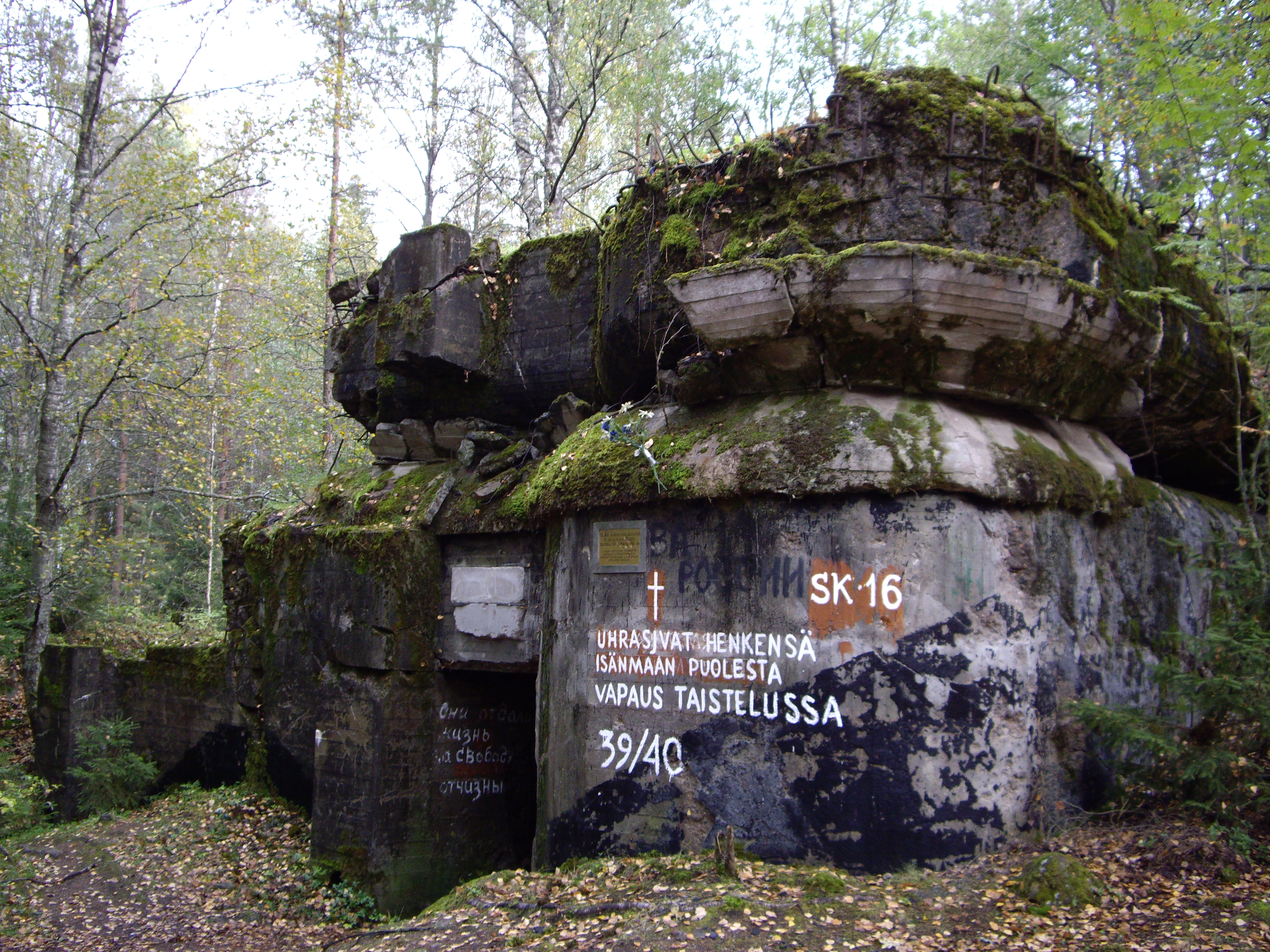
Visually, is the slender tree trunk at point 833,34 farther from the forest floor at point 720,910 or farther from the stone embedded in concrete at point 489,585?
the forest floor at point 720,910

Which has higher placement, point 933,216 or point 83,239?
point 83,239

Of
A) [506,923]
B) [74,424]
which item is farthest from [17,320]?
[506,923]

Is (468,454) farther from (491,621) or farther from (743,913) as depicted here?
(743,913)

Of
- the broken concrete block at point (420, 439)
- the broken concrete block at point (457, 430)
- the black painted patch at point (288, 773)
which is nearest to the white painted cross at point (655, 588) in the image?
the broken concrete block at point (457, 430)

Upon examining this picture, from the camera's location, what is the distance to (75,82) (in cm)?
1514

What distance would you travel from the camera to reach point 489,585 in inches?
284

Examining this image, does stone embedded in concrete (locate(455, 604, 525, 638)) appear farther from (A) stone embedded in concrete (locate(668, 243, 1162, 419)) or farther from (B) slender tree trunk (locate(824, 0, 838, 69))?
(B) slender tree trunk (locate(824, 0, 838, 69))

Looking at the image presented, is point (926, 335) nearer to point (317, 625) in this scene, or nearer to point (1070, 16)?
point (317, 625)

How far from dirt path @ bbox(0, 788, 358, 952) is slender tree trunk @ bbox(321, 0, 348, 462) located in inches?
284

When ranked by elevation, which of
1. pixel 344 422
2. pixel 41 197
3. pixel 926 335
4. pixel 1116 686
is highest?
pixel 41 197

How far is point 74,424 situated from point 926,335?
13174 mm

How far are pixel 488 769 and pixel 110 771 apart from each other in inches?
209

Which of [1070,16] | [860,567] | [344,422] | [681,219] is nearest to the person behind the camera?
[860,567]

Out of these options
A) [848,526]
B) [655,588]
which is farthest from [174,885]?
[848,526]
